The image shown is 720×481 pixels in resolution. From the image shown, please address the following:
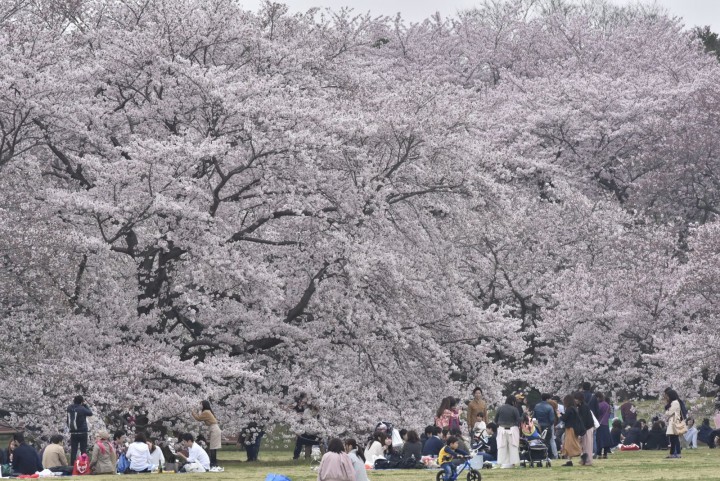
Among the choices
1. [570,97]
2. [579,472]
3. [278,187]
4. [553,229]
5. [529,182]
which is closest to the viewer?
[579,472]

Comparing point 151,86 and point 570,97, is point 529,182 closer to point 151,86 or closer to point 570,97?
point 570,97

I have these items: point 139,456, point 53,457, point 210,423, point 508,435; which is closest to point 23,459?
point 53,457

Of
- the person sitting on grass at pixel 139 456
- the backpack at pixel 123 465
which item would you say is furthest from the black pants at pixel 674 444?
the backpack at pixel 123 465

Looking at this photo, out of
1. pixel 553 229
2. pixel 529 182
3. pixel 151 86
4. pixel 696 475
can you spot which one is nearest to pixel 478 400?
pixel 696 475

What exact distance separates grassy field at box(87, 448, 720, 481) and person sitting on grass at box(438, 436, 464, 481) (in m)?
0.70

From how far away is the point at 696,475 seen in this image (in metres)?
21.5

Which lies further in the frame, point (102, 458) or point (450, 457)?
point (102, 458)

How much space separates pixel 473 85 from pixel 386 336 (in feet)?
121

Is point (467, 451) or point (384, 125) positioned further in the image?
point (384, 125)

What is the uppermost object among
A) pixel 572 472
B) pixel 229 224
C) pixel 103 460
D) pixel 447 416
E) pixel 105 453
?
pixel 229 224

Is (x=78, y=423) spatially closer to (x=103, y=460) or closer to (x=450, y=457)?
(x=103, y=460)

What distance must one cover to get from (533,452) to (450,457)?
3975mm

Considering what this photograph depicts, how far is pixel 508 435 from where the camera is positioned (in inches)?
952

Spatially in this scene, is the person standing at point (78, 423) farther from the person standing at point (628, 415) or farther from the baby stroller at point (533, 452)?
the person standing at point (628, 415)
